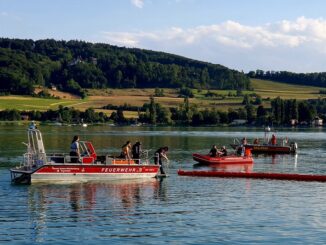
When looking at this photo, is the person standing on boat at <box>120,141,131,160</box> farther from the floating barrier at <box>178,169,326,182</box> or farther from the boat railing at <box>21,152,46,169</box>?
the floating barrier at <box>178,169,326,182</box>

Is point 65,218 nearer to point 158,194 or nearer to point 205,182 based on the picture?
point 158,194

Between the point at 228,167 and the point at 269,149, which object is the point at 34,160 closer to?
the point at 228,167

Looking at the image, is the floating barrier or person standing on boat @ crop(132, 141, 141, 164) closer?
person standing on boat @ crop(132, 141, 141, 164)

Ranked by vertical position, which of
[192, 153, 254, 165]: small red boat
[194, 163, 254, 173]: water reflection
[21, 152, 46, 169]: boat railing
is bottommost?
[194, 163, 254, 173]: water reflection

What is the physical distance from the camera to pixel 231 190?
40688mm

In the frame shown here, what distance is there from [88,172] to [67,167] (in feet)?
5.43

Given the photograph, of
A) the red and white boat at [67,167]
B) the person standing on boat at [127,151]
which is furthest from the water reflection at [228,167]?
the person standing on boat at [127,151]

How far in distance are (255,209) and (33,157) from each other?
16840mm

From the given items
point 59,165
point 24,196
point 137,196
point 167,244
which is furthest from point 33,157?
point 167,244

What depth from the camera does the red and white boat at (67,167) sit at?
135 ft

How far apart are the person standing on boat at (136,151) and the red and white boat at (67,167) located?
27.4 inches

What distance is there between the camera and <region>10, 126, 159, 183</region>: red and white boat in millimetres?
41125

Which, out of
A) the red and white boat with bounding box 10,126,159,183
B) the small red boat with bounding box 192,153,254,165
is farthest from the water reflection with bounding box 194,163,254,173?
the red and white boat with bounding box 10,126,159,183

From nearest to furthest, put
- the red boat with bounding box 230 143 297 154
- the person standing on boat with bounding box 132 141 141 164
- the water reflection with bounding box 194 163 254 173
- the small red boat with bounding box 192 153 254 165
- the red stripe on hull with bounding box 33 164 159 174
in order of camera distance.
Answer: the red stripe on hull with bounding box 33 164 159 174 → the person standing on boat with bounding box 132 141 141 164 → the water reflection with bounding box 194 163 254 173 → the small red boat with bounding box 192 153 254 165 → the red boat with bounding box 230 143 297 154
